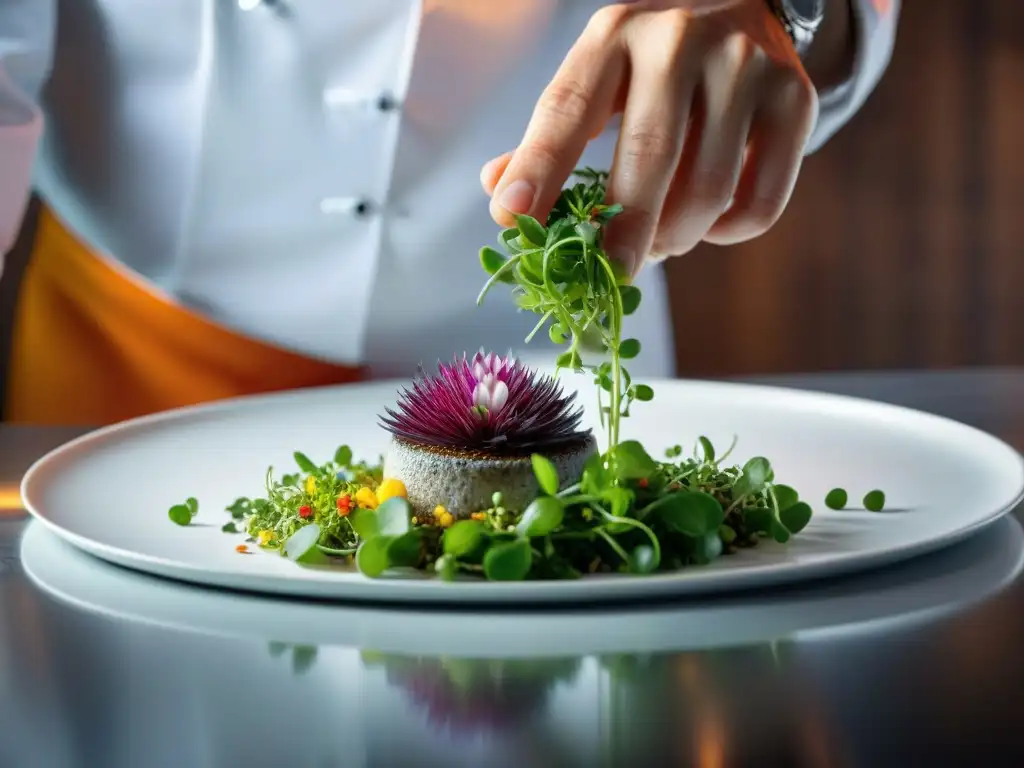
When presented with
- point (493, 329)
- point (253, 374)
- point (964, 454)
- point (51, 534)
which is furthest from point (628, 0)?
point (51, 534)

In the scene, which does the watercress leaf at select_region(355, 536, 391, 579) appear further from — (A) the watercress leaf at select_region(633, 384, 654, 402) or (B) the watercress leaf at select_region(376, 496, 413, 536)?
(A) the watercress leaf at select_region(633, 384, 654, 402)

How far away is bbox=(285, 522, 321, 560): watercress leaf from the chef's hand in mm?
276

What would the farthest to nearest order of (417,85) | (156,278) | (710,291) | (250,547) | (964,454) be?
(710,291) → (156,278) → (417,85) → (964,454) → (250,547)

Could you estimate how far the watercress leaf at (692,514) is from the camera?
0.83 metres

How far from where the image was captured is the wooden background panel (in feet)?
12.0

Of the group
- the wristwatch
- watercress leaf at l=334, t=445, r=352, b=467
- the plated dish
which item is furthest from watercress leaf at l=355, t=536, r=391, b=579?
the wristwatch

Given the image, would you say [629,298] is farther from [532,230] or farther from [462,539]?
[462,539]

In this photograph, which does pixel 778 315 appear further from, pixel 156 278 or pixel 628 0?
pixel 156 278

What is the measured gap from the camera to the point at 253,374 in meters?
1.78

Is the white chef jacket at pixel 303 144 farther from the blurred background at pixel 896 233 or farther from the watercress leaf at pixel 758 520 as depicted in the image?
the blurred background at pixel 896 233

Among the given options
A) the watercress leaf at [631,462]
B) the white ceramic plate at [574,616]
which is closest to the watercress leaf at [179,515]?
the white ceramic plate at [574,616]

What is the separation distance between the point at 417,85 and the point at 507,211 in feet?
2.42

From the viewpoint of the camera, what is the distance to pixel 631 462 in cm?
91

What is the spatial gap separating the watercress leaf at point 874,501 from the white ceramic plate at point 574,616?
0.11 m
